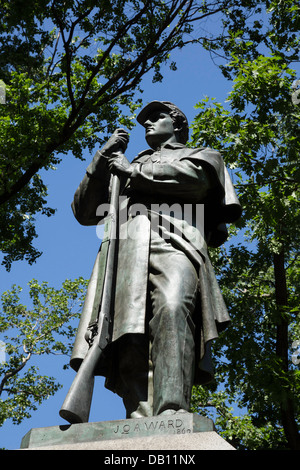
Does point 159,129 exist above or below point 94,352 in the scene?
above

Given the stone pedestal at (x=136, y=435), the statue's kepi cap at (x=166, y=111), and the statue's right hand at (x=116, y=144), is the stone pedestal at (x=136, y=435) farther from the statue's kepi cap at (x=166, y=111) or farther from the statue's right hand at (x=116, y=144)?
the statue's kepi cap at (x=166, y=111)

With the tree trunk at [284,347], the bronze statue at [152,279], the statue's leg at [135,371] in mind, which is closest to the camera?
the bronze statue at [152,279]

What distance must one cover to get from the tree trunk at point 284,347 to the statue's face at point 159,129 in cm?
593

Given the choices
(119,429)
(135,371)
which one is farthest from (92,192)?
(119,429)

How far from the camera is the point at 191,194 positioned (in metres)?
5.07

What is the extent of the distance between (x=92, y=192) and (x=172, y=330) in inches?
64.9

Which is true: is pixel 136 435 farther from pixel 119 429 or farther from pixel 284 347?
pixel 284 347

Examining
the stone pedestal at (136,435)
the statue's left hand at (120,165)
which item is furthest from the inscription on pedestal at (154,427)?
the statue's left hand at (120,165)

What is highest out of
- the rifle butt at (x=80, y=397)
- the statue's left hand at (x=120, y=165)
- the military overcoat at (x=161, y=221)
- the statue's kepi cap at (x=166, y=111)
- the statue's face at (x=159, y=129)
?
the statue's kepi cap at (x=166, y=111)

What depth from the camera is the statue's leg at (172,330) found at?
4117mm

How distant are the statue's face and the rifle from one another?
772mm

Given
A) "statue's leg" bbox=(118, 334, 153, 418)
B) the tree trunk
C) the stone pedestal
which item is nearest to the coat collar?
"statue's leg" bbox=(118, 334, 153, 418)

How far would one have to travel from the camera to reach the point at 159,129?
5.68 metres
